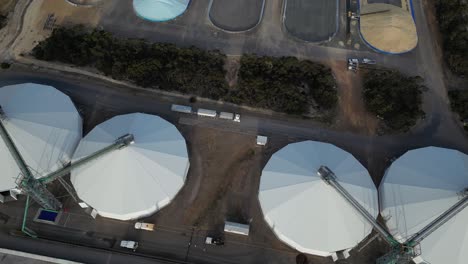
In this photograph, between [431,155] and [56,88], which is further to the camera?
[56,88]

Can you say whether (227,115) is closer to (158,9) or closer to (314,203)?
(314,203)

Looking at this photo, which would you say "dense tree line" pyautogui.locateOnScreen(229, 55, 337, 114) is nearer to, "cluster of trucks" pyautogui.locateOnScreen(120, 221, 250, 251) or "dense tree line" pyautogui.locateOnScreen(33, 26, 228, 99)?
"dense tree line" pyautogui.locateOnScreen(33, 26, 228, 99)

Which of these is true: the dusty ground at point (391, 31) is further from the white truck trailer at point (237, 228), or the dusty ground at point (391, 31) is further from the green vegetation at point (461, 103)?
the white truck trailer at point (237, 228)

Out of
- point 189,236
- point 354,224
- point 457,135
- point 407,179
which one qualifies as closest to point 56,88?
point 189,236

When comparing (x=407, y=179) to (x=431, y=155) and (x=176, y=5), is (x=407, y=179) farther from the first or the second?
(x=176, y=5)

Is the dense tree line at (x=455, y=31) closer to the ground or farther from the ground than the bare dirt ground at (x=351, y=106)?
farther from the ground

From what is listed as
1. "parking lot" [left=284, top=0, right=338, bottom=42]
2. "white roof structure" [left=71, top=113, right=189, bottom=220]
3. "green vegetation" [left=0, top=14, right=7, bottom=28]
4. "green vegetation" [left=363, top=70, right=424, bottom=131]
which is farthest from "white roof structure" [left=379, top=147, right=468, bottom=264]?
"green vegetation" [left=0, top=14, right=7, bottom=28]

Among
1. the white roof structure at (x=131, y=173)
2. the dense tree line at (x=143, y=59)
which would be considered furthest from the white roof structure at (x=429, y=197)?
the dense tree line at (x=143, y=59)
